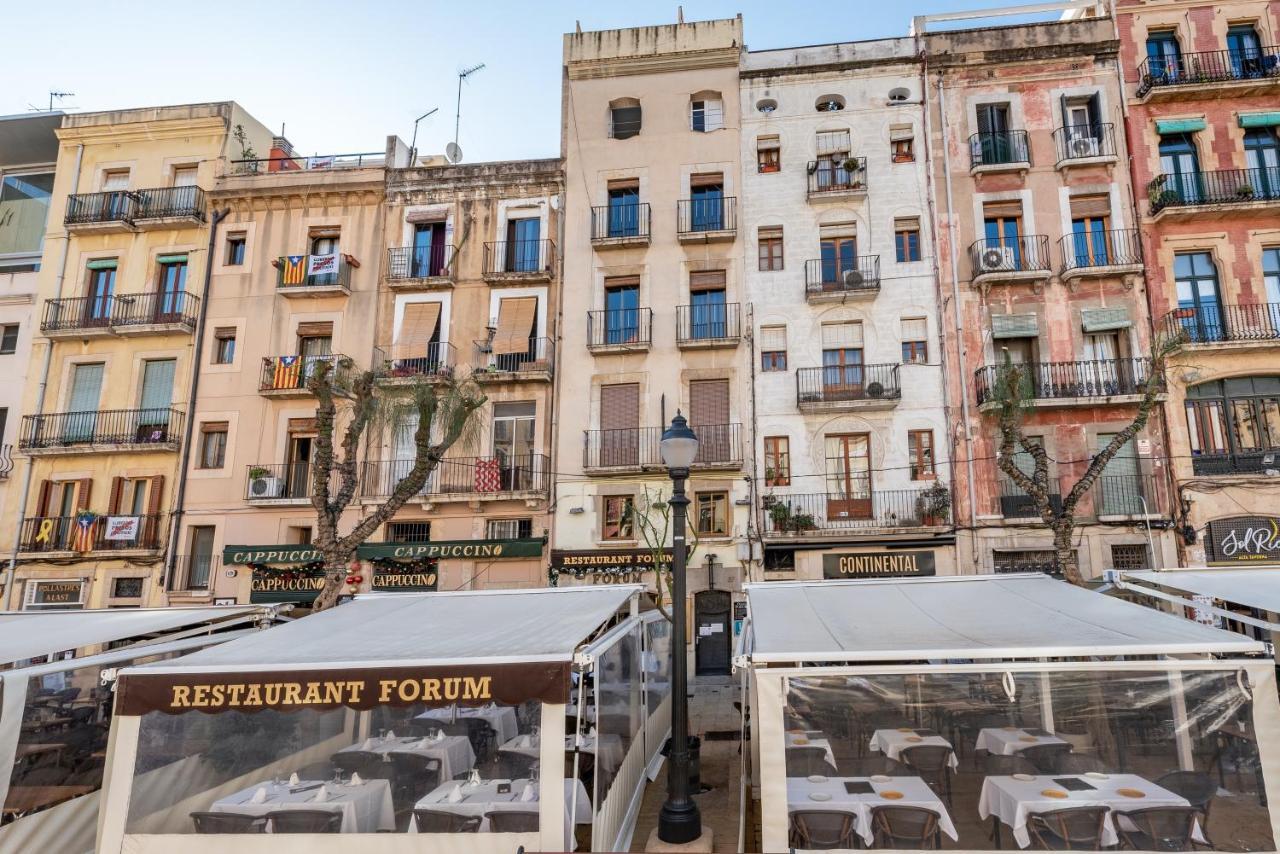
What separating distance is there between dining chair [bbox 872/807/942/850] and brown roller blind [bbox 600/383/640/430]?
16.0 m

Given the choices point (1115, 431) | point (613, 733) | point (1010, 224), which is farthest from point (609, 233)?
point (613, 733)

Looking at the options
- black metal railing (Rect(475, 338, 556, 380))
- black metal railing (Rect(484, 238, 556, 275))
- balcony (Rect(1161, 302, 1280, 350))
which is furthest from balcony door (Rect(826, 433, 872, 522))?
black metal railing (Rect(484, 238, 556, 275))

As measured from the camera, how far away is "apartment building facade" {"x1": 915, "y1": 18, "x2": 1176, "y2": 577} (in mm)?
19656

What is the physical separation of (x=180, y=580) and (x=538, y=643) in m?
20.2

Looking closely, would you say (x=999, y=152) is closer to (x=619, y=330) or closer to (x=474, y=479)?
(x=619, y=330)

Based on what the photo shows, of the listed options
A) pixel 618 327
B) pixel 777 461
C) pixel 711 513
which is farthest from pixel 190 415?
pixel 777 461

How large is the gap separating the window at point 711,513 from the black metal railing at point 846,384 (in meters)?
3.47

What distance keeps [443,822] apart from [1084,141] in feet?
76.6

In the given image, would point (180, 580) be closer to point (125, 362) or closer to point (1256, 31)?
point (125, 362)

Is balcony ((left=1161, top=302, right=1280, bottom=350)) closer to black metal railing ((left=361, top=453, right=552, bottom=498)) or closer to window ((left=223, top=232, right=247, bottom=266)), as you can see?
black metal railing ((left=361, top=453, right=552, bottom=498))

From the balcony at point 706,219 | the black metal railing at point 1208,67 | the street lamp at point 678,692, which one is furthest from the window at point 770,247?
the street lamp at point 678,692

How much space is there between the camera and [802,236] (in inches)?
890

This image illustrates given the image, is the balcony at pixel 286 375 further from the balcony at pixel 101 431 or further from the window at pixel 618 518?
the window at pixel 618 518

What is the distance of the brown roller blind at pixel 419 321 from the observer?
76.4 ft
